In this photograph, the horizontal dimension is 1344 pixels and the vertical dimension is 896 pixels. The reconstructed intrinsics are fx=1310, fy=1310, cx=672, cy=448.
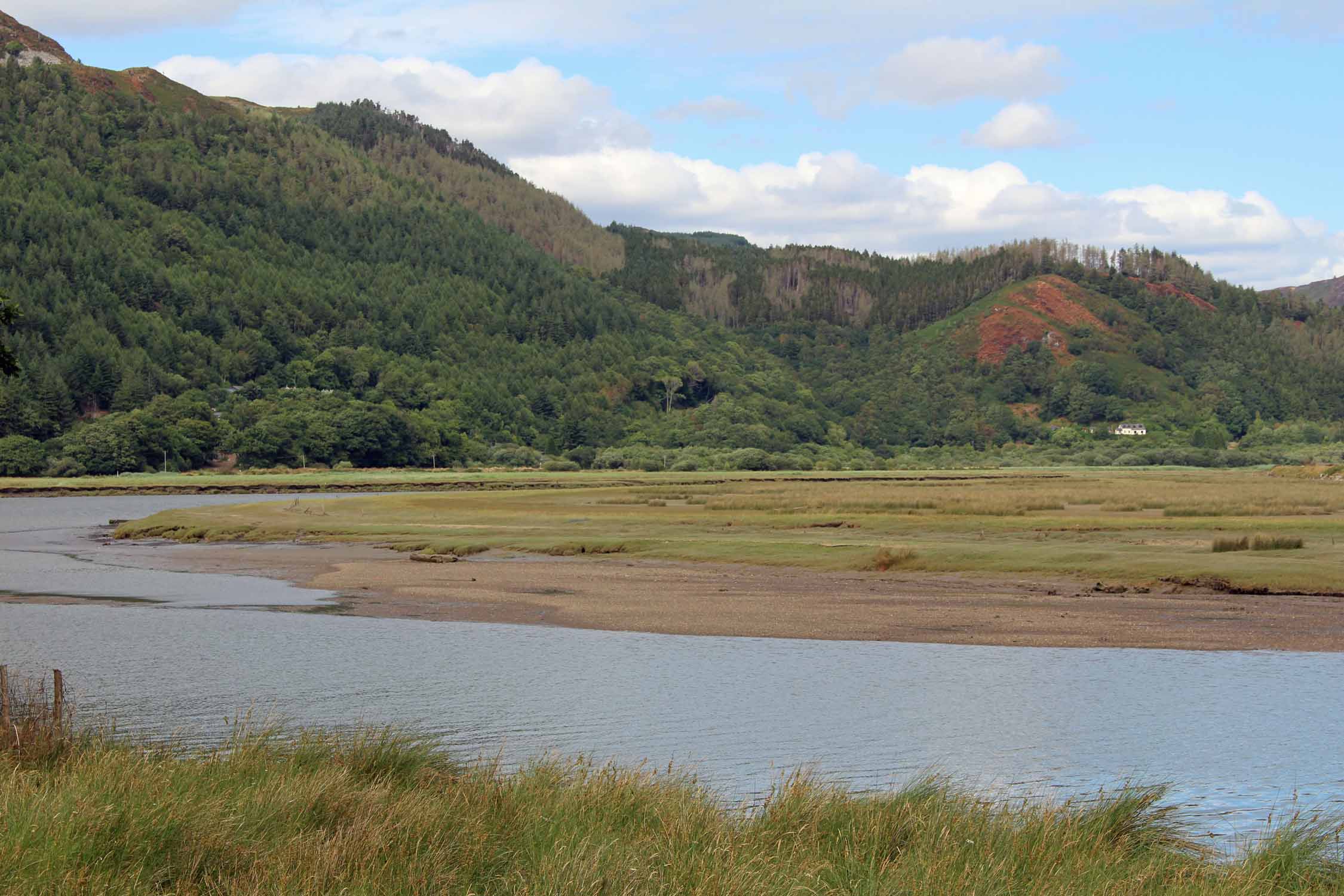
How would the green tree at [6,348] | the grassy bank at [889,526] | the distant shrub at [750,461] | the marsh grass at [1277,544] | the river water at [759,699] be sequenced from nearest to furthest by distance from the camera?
the river water at [759,699] < the green tree at [6,348] < the grassy bank at [889,526] < the marsh grass at [1277,544] < the distant shrub at [750,461]

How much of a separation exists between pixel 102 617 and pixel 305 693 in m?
13.3

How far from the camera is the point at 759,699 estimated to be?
22484 millimetres

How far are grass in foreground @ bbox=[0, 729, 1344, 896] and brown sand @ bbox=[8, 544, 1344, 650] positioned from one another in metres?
15.5

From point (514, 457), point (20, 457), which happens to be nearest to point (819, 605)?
point (20, 457)

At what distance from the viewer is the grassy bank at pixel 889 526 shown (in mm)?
40812

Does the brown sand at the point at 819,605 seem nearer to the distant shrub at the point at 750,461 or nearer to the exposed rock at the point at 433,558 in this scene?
the exposed rock at the point at 433,558

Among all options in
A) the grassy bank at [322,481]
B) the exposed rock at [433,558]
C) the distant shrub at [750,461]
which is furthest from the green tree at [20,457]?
the exposed rock at [433,558]

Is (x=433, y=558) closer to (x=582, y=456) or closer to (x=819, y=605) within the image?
(x=819, y=605)

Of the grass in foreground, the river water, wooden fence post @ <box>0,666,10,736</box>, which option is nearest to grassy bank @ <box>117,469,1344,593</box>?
the river water

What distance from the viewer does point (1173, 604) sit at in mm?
33406

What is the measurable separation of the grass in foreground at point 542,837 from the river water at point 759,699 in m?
2.80

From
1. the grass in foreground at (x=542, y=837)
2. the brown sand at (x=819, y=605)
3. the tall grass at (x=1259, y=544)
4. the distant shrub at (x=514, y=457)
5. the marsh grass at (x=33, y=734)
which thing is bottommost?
the distant shrub at (x=514, y=457)

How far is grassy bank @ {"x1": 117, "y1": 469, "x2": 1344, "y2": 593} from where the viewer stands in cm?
4081

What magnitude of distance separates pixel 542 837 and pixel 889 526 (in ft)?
156
